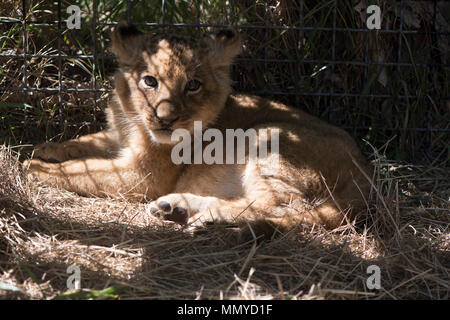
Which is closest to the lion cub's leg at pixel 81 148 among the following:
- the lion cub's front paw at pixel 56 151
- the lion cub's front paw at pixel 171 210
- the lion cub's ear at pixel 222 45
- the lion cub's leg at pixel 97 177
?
the lion cub's front paw at pixel 56 151

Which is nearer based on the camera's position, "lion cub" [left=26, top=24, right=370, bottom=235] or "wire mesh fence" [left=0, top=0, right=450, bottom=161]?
"lion cub" [left=26, top=24, right=370, bottom=235]

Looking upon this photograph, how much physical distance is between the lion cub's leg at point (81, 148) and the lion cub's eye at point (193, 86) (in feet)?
2.73

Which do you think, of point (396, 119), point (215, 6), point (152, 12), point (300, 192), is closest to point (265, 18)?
point (215, 6)

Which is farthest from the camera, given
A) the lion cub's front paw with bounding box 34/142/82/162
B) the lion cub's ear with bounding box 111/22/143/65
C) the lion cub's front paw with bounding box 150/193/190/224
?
the lion cub's front paw with bounding box 34/142/82/162

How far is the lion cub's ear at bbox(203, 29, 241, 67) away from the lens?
12.1 ft

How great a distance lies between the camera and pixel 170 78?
3.41 metres

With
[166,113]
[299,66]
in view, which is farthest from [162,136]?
[299,66]

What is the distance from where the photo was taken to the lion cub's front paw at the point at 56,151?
3945 millimetres

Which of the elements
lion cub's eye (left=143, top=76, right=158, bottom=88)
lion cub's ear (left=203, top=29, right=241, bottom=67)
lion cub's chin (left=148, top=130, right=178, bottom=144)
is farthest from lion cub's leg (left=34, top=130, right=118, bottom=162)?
lion cub's ear (left=203, top=29, right=241, bottom=67)

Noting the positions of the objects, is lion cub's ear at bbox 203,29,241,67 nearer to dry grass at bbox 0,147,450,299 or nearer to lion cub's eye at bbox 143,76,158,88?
lion cub's eye at bbox 143,76,158,88

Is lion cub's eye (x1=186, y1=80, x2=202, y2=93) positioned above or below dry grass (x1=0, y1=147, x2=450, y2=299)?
above

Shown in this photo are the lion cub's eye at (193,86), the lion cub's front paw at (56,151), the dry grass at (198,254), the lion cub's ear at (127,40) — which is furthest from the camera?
the lion cub's front paw at (56,151)

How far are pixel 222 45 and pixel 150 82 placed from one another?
592mm

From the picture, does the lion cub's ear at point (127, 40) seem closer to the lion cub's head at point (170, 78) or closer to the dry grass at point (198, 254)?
the lion cub's head at point (170, 78)
